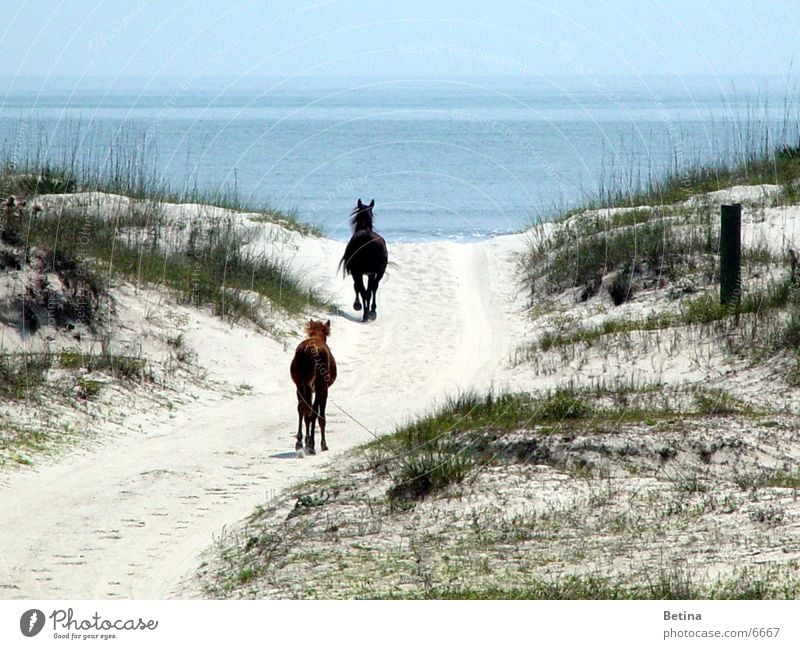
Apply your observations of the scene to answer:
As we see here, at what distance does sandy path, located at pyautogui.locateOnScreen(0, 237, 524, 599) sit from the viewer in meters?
9.14

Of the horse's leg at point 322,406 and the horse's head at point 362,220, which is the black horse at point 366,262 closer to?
the horse's head at point 362,220

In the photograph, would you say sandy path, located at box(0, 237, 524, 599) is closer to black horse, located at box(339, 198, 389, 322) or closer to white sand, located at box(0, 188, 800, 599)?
white sand, located at box(0, 188, 800, 599)

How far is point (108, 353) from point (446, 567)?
29.4 ft

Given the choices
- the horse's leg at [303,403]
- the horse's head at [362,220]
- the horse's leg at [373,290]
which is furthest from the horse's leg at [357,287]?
the horse's leg at [303,403]

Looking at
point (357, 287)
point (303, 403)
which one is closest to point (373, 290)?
point (357, 287)

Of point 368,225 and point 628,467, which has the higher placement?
point 368,225

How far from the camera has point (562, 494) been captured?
9.59m

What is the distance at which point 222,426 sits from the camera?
14.3m

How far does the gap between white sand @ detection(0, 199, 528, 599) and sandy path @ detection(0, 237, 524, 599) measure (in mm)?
22

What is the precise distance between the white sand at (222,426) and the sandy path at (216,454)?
0.07 feet

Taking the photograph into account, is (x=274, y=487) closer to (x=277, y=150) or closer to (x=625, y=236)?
(x=625, y=236)

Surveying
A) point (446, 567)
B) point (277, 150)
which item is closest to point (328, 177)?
point (277, 150)
